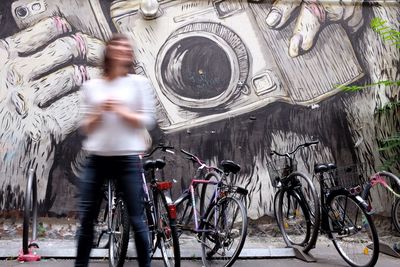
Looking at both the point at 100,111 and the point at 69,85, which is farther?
the point at 69,85

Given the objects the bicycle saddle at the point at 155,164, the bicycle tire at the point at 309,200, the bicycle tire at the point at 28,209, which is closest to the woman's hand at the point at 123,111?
the bicycle saddle at the point at 155,164

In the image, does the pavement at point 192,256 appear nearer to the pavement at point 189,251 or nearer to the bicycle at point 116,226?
the pavement at point 189,251

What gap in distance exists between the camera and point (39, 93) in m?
6.52

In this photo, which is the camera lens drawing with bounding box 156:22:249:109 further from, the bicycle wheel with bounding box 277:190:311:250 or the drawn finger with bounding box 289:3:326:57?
the bicycle wheel with bounding box 277:190:311:250

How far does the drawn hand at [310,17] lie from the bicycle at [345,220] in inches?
85.2

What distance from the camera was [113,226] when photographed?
15.9 ft

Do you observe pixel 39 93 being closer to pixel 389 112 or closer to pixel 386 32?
pixel 386 32

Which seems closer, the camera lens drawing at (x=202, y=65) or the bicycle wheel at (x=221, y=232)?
the bicycle wheel at (x=221, y=232)

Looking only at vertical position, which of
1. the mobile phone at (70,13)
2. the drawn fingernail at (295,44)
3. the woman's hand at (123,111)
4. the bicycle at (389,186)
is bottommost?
the bicycle at (389,186)

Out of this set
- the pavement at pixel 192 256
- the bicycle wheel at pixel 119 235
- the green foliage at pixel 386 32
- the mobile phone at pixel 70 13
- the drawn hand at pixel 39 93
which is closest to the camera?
the bicycle wheel at pixel 119 235

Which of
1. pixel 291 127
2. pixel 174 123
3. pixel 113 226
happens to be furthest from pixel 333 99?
pixel 113 226

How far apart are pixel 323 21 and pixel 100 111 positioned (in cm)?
457

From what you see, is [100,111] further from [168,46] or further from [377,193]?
[377,193]

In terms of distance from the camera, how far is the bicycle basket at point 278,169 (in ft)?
20.0
